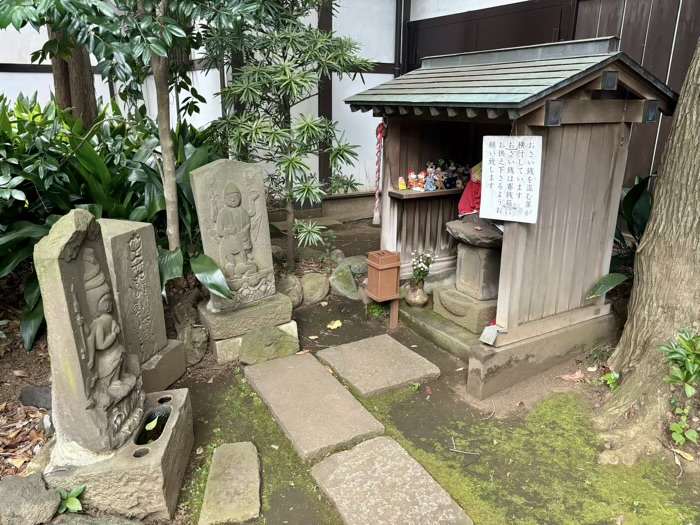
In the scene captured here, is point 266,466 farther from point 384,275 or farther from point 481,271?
point 481,271

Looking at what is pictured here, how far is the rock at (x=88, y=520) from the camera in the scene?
2518mm

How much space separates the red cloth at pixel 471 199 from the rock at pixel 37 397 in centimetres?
399

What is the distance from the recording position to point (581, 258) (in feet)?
14.0

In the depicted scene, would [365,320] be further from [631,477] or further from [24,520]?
[24,520]

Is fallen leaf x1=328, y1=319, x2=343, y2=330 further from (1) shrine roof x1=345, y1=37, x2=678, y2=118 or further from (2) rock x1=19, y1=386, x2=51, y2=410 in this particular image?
(2) rock x1=19, y1=386, x2=51, y2=410

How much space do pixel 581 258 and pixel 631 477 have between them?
72.0 inches

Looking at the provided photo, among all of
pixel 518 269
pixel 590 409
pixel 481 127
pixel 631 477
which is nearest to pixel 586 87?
pixel 518 269

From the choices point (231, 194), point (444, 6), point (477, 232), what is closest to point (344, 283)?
point (477, 232)

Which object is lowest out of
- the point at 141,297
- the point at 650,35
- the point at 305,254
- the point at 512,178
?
the point at 305,254

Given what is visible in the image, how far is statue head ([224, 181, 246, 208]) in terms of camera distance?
4.33 meters

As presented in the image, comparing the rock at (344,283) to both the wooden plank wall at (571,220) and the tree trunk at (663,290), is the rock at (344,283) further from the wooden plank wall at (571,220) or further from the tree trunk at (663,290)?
the tree trunk at (663,290)

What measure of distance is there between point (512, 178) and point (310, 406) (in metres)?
2.35

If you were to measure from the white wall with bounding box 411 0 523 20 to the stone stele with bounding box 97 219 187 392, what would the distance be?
5.86 meters

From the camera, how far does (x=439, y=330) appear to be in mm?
4797
